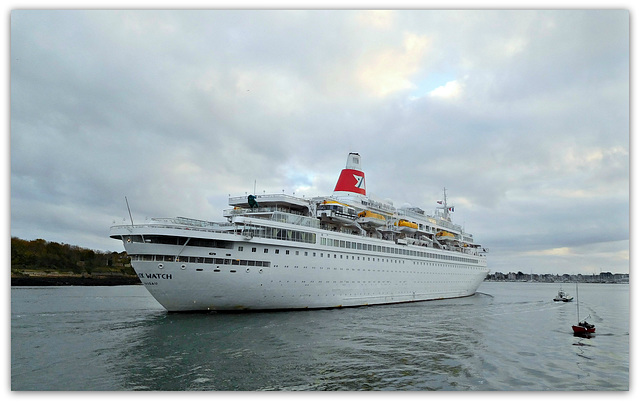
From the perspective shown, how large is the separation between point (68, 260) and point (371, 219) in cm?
6529

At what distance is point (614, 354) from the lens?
1809cm

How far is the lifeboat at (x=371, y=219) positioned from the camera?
1476 inches

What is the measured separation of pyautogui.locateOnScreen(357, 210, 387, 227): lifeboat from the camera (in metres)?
37.5

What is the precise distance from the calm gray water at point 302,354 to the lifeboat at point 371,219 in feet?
39.0

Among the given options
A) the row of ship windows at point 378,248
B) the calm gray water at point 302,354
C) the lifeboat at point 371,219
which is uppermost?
the lifeboat at point 371,219

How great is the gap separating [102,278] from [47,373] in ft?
256

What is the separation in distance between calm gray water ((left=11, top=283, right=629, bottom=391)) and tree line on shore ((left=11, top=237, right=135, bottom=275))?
1728 inches

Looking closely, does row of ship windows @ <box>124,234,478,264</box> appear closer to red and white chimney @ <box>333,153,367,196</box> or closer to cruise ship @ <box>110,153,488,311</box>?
cruise ship @ <box>110,153,488,311</box>

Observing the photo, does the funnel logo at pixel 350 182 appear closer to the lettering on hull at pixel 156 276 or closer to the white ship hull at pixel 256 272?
the white ship hull at pixel 256 272

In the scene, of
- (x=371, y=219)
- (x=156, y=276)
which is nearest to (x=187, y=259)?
(x=156, y=276)

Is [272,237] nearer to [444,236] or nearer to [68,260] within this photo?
[444,236]

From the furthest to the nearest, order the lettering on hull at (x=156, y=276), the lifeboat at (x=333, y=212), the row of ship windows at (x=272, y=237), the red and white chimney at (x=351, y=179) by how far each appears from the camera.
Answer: the red and white chimney at (x=351, y=179) → the lifeboat at (x=333, y=212) → the row of ship windows at (x=272, y=237) → the lettering on hull at (x=156, y=276)

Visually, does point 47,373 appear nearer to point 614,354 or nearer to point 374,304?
point 614,354

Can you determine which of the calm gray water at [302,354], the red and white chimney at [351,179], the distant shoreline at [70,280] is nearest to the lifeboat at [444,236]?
the red and white chimney at [351,179]
